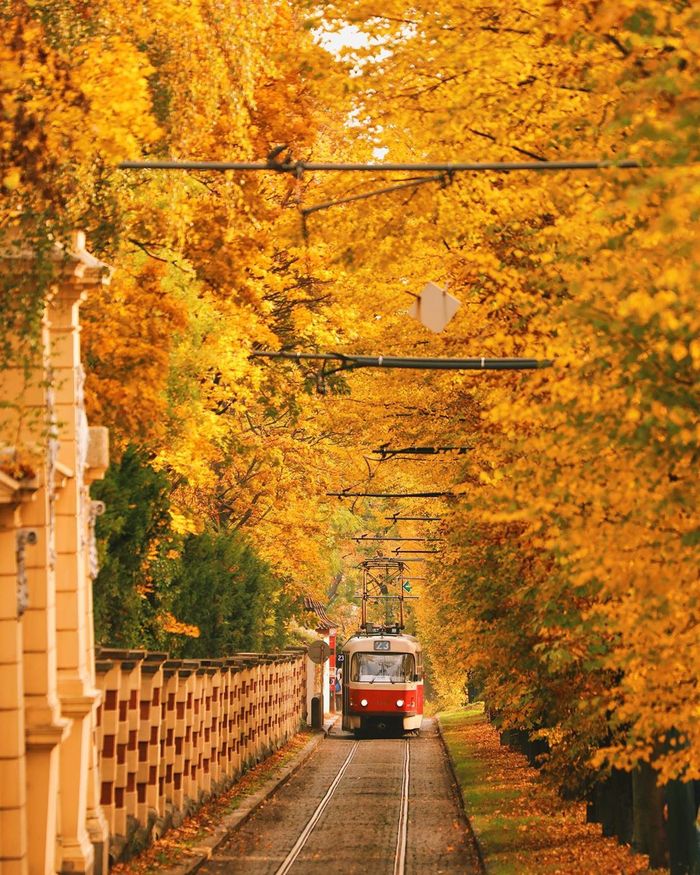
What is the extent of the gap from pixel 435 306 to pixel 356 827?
558 inches

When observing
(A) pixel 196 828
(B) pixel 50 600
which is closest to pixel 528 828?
(A) pixel 196 828

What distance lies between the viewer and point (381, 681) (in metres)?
54.6

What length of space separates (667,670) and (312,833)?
16972mm

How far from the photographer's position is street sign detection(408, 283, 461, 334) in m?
16.1

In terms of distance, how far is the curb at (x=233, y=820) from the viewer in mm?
20881

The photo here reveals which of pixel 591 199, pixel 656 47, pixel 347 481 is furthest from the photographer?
pixel 347 481

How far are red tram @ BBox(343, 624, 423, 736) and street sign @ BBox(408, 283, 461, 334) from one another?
129 feet

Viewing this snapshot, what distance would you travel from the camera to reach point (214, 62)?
56.7 feet

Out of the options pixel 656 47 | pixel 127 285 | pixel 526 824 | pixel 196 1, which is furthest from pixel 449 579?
pixel 656 47

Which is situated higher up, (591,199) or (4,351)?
(591,199)

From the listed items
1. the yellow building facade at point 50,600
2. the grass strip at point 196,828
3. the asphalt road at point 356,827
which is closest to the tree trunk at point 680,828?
the asphalt road at point 356,827

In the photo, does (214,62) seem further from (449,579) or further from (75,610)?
(449,579)

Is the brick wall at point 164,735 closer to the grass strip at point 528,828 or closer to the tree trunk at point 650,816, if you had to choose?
the grass strip at point 528,828

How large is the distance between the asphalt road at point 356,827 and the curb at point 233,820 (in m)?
0.14
